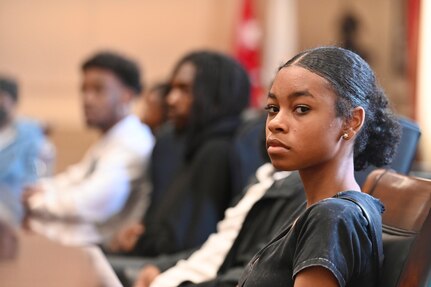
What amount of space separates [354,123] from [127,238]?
1.95 m

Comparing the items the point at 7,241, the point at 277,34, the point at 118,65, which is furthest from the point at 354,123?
the point at 277,34

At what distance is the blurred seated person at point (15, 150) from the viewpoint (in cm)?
468

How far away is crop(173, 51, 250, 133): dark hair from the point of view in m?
3.31

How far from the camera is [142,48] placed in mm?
9305

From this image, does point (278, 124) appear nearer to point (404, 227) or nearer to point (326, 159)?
point (326, 159)

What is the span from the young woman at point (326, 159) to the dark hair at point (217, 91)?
1563mm

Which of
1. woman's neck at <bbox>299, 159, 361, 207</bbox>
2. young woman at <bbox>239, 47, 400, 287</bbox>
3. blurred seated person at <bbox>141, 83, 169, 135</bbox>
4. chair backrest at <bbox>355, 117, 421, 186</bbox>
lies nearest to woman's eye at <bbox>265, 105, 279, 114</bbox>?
young woman at <bbox>239, 47, 400, 287</bbox>

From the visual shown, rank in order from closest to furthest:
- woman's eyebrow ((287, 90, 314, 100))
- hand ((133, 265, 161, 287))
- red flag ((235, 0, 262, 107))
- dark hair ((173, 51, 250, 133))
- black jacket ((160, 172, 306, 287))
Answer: woman's eyebrow ((287, 90, 314, 100)) < black jacket ((160, 172, 306, 287)) < hand ((133, 265, 161, 287)) < dark hair ((173, 51, 250, 133)) < red flag ((235, 0, 262, 107))

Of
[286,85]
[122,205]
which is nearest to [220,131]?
[122,205]

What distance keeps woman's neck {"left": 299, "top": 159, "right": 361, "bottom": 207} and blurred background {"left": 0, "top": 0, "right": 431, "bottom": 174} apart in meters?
7.20

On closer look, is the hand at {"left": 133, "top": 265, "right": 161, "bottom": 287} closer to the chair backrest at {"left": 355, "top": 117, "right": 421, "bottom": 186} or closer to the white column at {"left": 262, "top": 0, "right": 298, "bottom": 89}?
the chair backrest at {"left": 355, "top": 117, "right": 421, "bottom": 186}

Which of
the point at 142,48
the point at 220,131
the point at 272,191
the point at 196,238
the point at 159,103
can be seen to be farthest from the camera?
the point at 142,48

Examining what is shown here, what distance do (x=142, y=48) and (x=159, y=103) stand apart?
4.35 m

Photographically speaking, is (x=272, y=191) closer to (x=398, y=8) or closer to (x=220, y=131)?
(x=220, y=131)
